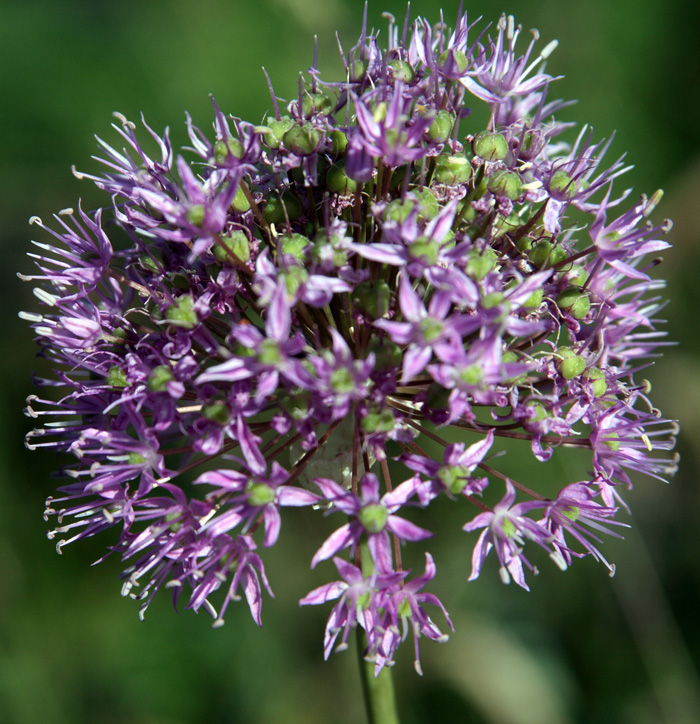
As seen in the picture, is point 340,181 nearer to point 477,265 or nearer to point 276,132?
point 276,132

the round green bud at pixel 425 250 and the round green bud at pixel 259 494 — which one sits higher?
the round green bud at pixel 425 250

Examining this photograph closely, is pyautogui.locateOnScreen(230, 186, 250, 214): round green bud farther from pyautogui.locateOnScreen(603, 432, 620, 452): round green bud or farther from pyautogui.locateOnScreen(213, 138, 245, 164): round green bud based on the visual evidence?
pyautogui.locateOnScreen(603, 432, 620, 452): round green bud

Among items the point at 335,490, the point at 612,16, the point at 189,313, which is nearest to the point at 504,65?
the point at 189,313

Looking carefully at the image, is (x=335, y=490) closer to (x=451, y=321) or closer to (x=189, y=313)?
(x=451, y=321)

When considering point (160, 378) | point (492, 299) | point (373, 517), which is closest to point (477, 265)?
Result: point (492, 299)

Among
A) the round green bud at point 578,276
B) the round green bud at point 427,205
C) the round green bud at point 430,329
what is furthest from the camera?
the round green bud at point 578,276

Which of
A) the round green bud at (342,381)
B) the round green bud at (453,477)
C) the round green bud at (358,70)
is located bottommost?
the round green bud at (453,477)

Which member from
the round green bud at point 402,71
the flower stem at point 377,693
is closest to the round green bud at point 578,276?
the round green bud at point 402,71

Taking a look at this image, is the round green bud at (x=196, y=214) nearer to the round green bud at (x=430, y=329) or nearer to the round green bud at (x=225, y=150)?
the round green bud at (x=225, y=150)
